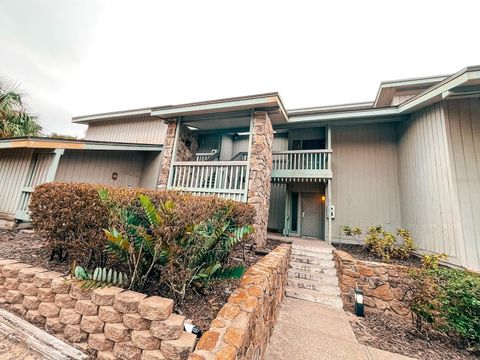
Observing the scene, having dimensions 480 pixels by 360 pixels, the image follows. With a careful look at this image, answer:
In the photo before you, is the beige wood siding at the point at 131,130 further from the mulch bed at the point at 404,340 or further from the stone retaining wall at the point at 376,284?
the mulch bed at the point at 404,340

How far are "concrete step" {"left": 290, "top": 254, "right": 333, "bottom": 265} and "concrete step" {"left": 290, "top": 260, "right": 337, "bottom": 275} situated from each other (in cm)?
9

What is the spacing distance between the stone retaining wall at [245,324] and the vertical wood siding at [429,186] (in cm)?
509

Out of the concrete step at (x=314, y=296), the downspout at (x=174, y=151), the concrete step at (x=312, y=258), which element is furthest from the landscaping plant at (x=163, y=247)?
the downspout at (x=174, y=151)

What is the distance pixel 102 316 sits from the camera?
200 centimetres

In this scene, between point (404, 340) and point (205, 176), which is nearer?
point (404, 340)

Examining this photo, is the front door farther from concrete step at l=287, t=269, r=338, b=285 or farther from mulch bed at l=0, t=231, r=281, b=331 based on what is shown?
mulch bed at l=0, t=231, r=281, b=331

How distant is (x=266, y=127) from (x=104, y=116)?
10925mm

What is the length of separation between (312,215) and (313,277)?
464cm

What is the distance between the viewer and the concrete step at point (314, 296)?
13.0 feet

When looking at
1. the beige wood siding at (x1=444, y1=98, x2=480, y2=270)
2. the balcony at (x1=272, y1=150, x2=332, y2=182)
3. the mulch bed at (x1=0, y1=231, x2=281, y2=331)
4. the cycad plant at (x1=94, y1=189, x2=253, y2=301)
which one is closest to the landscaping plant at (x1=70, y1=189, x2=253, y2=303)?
the cycad plant at (x1=94, y1=189, x2=253, y2=301)

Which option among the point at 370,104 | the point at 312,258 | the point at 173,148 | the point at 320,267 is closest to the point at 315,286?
the point at 320,267

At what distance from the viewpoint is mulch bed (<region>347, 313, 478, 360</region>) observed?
2.93 metres

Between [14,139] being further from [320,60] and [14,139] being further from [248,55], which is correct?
[320,60]

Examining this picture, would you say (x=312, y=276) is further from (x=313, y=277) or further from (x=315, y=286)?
(x=315, y=286)
